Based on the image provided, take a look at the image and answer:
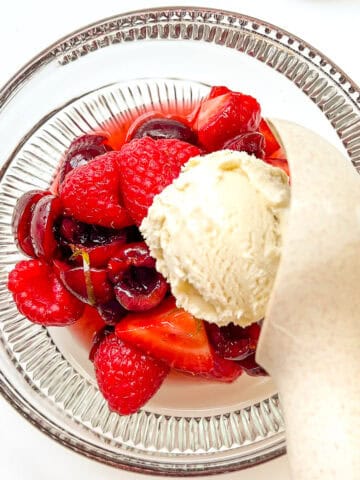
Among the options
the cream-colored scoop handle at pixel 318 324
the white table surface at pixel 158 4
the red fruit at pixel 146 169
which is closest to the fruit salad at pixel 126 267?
the red fruit at pixel 146 169

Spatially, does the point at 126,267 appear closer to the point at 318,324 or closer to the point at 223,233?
the point at 223,233

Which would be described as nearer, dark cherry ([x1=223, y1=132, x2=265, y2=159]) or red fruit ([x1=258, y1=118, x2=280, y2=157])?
dark cherry ([x1=223, y1=132, x2=265, y2=159])

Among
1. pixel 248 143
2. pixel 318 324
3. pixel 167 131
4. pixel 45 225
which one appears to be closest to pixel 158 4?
pixel 167 131

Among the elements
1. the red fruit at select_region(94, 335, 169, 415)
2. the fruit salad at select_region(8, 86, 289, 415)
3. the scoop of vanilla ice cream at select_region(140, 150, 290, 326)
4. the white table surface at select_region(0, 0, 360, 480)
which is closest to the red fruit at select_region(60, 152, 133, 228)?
the fruit salad at select_region(8, 86, 289, 415)

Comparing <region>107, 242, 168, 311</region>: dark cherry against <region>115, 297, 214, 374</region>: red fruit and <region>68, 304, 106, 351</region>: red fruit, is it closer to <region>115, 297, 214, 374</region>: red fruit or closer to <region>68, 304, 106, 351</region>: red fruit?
<region>115, 297, 214, 374</region>: red fruit

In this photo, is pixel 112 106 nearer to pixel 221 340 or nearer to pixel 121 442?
pixel 221 340

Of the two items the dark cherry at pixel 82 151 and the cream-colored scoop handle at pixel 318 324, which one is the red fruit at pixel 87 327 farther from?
the cream-colored scoop handle at pixel 318 324

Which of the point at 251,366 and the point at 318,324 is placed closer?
the point at 318,324

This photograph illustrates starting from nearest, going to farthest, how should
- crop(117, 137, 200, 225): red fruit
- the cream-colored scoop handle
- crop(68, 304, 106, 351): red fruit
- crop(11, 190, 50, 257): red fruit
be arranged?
the cream-colored scoop handle < crop(117, 137, 200, 225): red fruit < crop(11, 190, 50, 257): red fruit < crop(68, 304, 106, 351): red fruit
